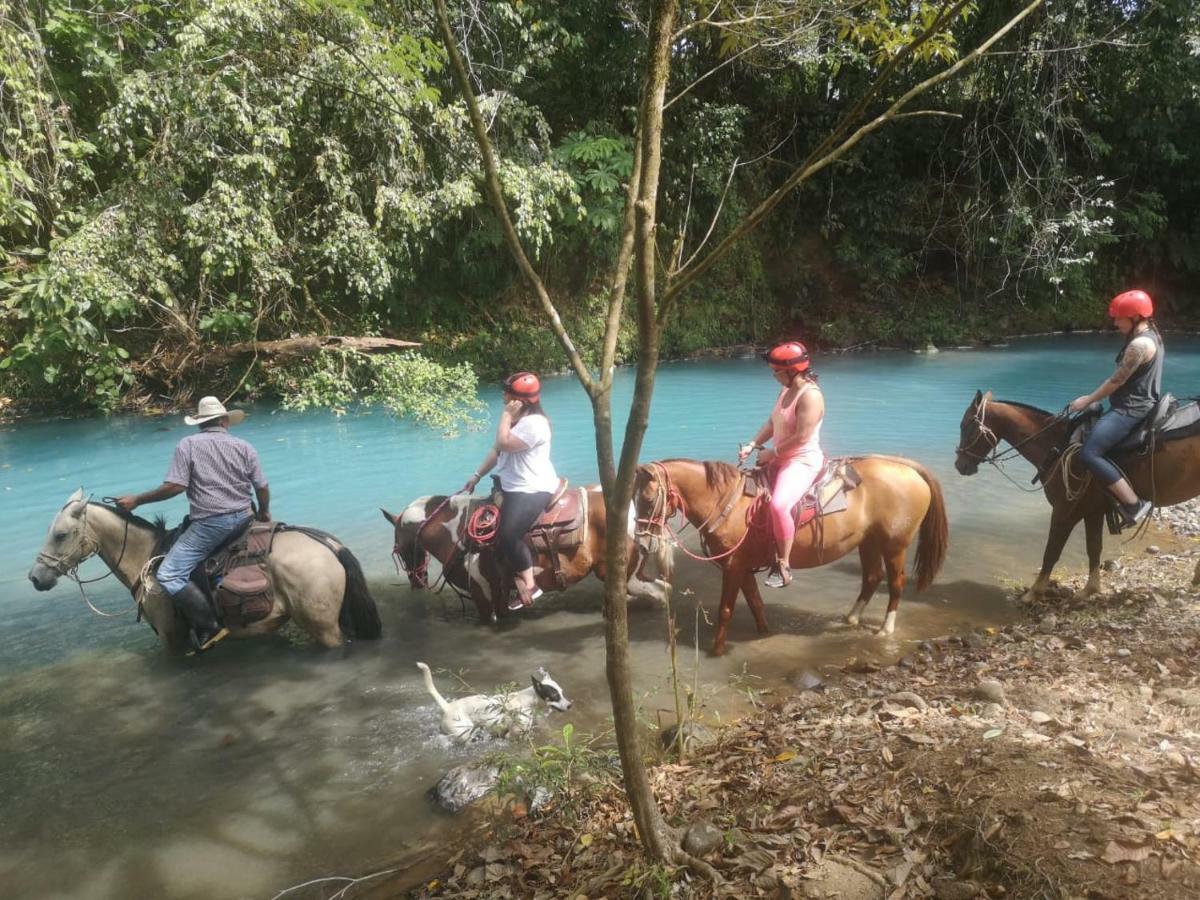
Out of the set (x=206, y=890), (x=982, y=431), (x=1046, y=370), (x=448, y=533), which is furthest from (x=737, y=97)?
(x=206, y=890)

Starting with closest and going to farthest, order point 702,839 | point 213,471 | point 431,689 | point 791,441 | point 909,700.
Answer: point 702,839, point 909,700, point 431,689, point 213,471, point 791,441

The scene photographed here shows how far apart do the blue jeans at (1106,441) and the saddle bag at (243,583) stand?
21.3 ft

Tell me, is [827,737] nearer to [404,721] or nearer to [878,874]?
[878,874]

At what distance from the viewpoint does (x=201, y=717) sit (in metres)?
5.11

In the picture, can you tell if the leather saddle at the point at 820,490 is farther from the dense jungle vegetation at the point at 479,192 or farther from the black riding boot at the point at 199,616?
the black riding boot at the point at 199,616

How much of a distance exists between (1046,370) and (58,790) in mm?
19404

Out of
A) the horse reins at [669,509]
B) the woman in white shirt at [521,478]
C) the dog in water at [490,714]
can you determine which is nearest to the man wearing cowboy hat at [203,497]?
the woman in white shirt at [521,478]

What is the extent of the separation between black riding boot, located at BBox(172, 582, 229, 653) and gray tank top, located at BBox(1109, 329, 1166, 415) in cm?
716

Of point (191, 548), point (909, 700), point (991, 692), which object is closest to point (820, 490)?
point (909, 700)

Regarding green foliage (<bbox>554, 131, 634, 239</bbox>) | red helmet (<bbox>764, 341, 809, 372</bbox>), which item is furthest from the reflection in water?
green foliage (<bbox>554, 131, 634, 239</bbox>)

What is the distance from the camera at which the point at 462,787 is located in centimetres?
405

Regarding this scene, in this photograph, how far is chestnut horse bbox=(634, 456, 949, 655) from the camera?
220 inches

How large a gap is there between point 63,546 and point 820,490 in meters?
5.68

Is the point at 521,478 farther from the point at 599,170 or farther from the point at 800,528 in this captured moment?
the point at 599,170
